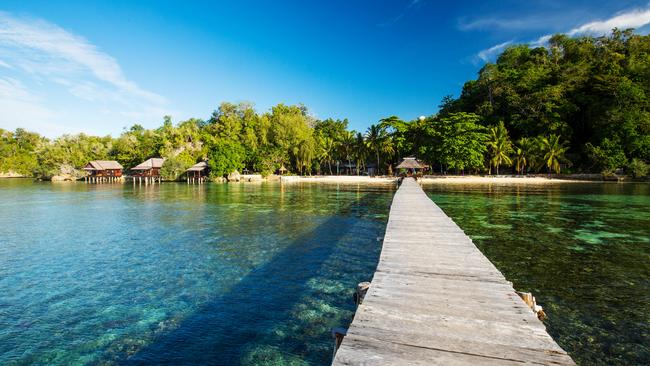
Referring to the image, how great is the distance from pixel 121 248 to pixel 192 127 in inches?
2589

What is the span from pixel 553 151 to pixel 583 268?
157 feet

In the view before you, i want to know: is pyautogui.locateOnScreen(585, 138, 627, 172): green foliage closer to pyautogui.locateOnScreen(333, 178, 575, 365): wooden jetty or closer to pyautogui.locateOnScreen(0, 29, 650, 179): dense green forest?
pyautogui.locateOnScreen(0, 29, 650, 179): dense green forest

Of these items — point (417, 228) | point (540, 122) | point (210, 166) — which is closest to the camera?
point (417, 228)

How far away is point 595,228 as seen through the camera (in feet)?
46.5

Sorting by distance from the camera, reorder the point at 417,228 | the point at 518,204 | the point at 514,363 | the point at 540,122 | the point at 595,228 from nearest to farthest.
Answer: the point at 514,363 < the point at 417,228 < the point at 595,228 < the point at 518,204 < the point at 540,122

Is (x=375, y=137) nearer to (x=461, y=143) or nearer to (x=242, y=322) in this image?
(x=461, y=143)

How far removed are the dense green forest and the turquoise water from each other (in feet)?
147

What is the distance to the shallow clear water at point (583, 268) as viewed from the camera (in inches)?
210

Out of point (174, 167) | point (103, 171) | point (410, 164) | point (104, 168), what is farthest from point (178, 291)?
point (103, 171)

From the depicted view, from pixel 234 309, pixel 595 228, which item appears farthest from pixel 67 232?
pixel 595 228

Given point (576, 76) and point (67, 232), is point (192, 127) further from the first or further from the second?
point (576, 76)

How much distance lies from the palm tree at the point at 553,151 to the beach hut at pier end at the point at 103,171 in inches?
3068

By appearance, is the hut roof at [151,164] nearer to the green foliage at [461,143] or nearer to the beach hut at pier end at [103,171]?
the beach hut at pier end at [103,171]

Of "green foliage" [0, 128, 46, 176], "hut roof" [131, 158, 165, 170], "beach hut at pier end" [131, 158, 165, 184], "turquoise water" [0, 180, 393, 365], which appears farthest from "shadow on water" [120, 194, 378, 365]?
"green foliage" [0, 128, 46, 176]
